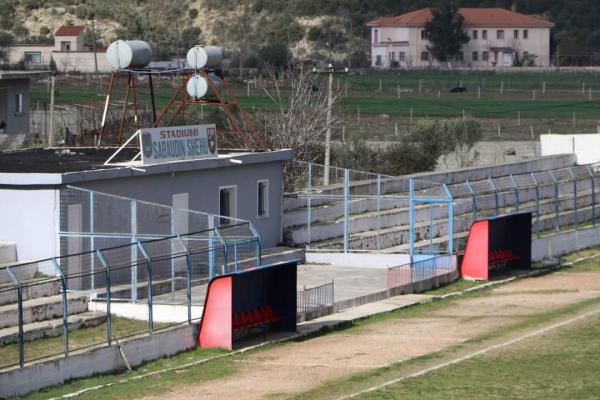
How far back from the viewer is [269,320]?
28906 mm

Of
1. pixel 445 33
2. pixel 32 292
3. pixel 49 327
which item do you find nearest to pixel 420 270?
pixel 32 292

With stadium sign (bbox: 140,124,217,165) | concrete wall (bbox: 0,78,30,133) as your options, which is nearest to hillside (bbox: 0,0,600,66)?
concrete wall (bbox: 0,78,30,133)

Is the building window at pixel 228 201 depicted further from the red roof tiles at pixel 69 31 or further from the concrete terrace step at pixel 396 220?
the red roof tiles at pixel 69 31

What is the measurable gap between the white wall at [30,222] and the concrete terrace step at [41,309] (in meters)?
2.81

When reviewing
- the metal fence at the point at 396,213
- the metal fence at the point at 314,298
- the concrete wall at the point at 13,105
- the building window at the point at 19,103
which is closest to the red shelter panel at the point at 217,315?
the metal fence at the point at 314,298

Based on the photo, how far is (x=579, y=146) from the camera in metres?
63.7

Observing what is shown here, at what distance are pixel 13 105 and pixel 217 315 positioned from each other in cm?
3999

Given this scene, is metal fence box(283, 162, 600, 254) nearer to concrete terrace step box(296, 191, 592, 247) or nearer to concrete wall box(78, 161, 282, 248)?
concrete terrace step box(296, 191, 592, 247)

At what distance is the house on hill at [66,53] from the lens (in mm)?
131250

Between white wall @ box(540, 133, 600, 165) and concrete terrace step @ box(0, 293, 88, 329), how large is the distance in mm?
38304

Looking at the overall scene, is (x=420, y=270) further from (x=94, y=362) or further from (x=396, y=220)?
(x=94, y=362)

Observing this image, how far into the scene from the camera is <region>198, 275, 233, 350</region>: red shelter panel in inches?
1067

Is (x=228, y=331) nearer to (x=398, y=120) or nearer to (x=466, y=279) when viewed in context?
(x=466, y=279)

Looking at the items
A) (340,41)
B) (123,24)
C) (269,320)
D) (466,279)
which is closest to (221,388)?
(269,320)
